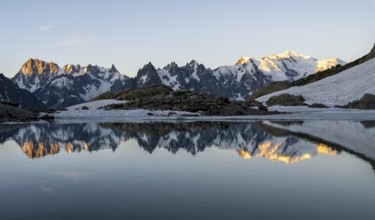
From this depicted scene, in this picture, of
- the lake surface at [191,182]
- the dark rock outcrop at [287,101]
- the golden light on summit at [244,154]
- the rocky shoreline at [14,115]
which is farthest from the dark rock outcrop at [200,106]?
the lake surface at [191,182]

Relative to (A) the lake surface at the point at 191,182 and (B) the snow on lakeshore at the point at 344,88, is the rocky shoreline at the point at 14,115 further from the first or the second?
(B) the snow on lakeshore at the point at 344,88

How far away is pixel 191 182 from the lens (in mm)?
15836

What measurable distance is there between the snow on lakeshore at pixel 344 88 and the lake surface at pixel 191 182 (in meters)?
99.4

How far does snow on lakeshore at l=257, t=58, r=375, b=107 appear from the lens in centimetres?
12112

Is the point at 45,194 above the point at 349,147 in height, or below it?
above

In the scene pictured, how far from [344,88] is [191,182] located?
422 feet

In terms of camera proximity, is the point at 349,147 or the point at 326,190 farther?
A: the point at 349,147

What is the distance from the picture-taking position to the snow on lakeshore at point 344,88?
397 feet

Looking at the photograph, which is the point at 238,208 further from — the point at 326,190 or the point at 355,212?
the point at 326,190

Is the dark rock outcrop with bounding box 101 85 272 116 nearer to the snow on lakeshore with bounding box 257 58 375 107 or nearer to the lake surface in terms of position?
the snow on lakeshore with bounding box 257 58 375 107

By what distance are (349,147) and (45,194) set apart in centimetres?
2037

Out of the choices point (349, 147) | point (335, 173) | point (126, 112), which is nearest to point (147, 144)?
point (349, 147)

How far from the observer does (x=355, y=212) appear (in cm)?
1116

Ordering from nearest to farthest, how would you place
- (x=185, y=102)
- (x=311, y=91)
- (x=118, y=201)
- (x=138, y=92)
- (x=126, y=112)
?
(x=118, y=201) < (x=126, y=112) < (x=185, y=102) < (x=311, y=91) < (x=138, y=92)
